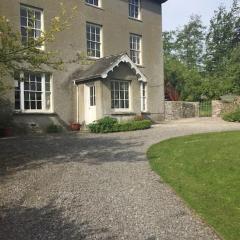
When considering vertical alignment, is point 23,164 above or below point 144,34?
below

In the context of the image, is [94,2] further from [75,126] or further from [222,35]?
[222,35]

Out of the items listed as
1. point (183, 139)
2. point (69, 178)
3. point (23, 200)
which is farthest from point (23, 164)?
point (183, 139)

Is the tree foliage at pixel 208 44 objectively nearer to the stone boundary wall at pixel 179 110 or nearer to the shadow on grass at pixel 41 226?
the stone boundary wall at pixel 179 110

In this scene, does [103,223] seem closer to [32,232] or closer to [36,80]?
[32,232]

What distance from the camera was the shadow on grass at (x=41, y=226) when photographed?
6.89 metres

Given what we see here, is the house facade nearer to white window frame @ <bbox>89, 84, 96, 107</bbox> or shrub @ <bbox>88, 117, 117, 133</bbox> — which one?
white window frame @ <bbox>89, 84, 96, 107</bbox>

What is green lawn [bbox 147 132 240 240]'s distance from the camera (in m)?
8.05

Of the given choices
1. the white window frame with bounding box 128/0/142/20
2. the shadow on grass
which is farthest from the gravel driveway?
the white window frame with bounding box 128/0/142/20

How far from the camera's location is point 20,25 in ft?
68.5

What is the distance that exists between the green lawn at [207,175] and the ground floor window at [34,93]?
8.49 m

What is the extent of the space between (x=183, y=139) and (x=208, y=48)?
61.6 metres

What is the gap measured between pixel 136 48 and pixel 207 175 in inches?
744

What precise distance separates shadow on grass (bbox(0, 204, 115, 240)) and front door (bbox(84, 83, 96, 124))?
15.1m

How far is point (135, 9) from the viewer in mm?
28438
